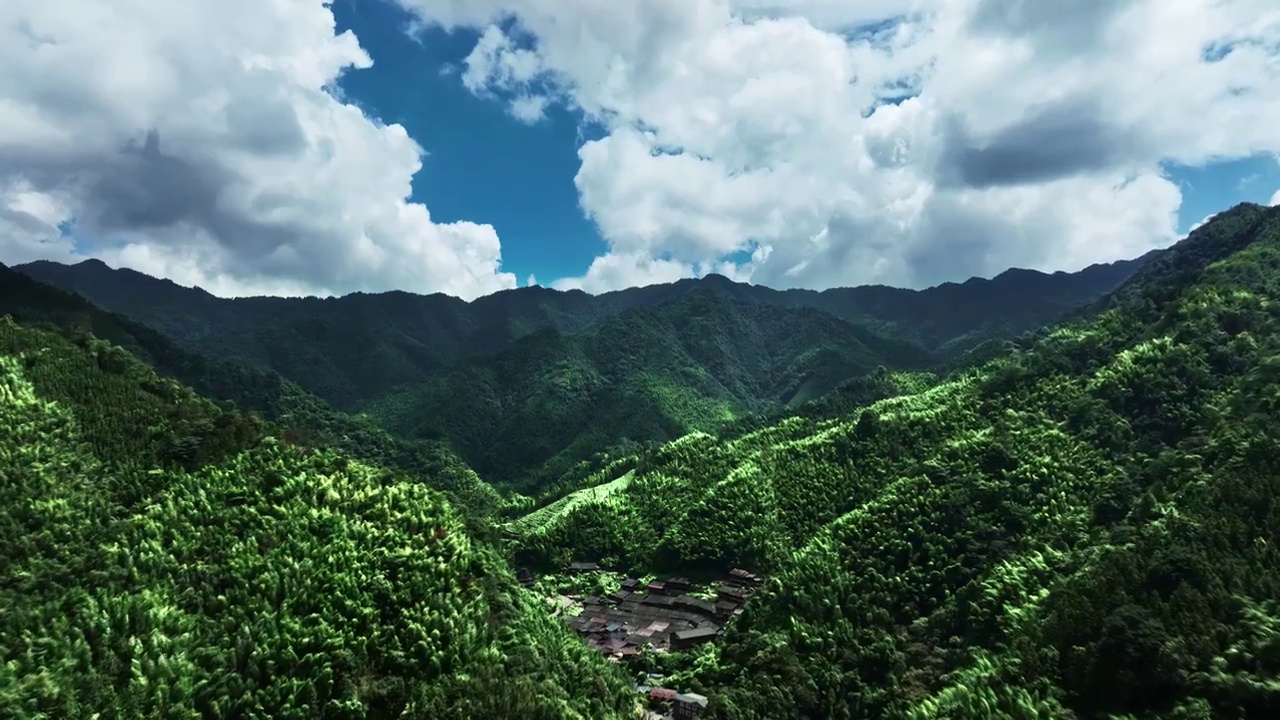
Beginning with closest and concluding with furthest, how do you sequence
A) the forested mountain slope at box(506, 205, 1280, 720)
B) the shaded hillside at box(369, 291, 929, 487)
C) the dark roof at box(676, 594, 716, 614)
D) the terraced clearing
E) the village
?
the forested mountain slope at box(506, 205, 1280, 720)
the village
the dark roof at box(676, 594, 716, 614)
the terraced clearing
the shaded hillside at box(369, 291, 929, 487)

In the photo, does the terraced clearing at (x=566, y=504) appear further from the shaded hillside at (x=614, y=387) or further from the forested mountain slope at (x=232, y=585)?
the forested mountain slope at (x=232, y=585)

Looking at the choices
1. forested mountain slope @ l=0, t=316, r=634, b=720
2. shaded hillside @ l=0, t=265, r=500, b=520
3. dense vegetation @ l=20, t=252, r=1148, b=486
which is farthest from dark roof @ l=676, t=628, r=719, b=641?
dense vegetation @ l=20, t=252, r=1148, b=486

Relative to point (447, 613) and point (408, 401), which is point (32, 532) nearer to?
point (447, 613)

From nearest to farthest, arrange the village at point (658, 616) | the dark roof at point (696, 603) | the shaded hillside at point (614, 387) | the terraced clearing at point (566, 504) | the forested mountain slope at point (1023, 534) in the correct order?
the forested mountain slope at point (1023, 534)
the village at point (658, 616)
the dark roof at point (696, 603)
the terraced clearing at point (566, 504)
the shaded hillside at point (614, 387)

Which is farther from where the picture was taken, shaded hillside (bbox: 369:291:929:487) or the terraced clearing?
shaded hillside (bbox: 369:291:929:487)

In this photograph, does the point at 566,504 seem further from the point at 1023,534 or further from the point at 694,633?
the point at 1023,534

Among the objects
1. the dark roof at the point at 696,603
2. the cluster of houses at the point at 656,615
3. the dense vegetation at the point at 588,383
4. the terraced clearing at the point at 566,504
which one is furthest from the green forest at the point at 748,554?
the dense vegetation at the point at 588,383

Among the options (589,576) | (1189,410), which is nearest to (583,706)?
(589,576)

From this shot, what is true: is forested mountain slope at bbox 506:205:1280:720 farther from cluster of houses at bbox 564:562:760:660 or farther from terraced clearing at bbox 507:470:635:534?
cluster of houses at bbox 564:562:760:660

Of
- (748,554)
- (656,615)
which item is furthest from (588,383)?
(656,615)
